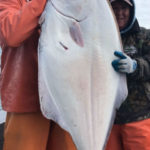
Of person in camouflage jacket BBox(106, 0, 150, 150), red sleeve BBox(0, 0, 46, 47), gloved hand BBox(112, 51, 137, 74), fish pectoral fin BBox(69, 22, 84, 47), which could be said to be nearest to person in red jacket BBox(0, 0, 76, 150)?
red sleeve BBox(0, 0, 46, 47)

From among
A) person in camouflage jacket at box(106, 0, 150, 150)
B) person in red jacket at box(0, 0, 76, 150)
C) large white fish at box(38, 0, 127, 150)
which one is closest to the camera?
large white fish at box(38, 0, 127, 150)

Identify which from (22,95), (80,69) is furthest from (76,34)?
(22,95)

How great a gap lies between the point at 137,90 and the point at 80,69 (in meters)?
0.74

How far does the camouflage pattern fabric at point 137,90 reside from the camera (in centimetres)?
180

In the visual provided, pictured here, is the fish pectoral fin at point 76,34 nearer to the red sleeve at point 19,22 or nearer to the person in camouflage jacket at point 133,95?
the red sleeve at point 19,22

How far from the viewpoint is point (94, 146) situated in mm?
1195

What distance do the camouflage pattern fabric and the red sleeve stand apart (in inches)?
31.2

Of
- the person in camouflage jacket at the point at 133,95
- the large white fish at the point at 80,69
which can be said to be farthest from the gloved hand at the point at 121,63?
the person in camouflage jacket at the point at 133,95

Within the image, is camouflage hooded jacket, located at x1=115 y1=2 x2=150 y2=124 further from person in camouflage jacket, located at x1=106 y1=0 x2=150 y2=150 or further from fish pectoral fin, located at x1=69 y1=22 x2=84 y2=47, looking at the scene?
fish pectoral fin, located at x1=69 y1=22 x2=84 y2=47

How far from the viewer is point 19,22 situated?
124 cm

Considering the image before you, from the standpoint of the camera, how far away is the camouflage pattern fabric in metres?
1.80

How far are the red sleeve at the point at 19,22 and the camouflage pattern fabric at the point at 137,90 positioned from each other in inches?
31.2

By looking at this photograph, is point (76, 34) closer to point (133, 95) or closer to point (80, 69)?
point (80, 69)

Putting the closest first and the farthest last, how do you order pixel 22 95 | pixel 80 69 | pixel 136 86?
pixel 80 69
pixel 22 95
pixel 136 86
